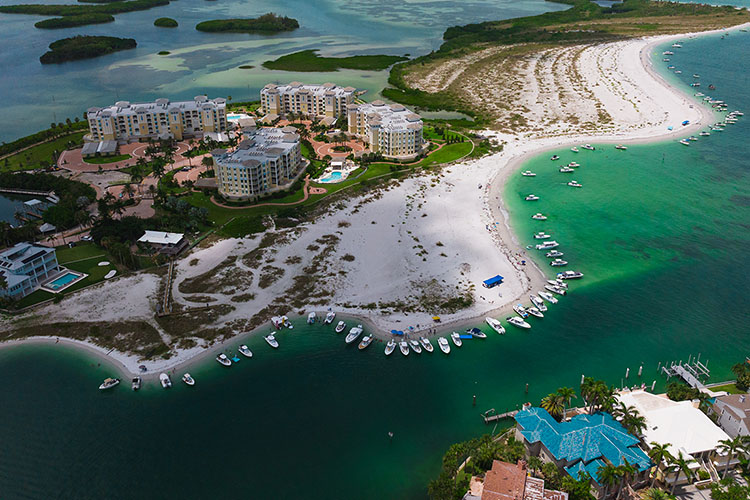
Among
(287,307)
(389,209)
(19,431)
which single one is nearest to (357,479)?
(287,307)

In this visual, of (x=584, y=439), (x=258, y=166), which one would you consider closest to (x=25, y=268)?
(x=258, y=166)

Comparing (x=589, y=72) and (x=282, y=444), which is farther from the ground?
(x=589, y=72)

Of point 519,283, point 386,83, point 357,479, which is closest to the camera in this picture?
point 357,479

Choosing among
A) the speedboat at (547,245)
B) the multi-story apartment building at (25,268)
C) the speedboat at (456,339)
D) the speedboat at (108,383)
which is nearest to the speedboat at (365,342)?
the speedboat at (456,339)

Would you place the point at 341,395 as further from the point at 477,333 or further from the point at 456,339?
the point at 477,333

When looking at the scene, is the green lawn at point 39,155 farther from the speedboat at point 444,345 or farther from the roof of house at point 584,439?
the roof of house at point 584,439

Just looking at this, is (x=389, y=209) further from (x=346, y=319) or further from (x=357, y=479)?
(x=357, y=479)

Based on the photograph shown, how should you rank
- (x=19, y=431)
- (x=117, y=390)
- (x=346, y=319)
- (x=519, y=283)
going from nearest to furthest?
1. (x=19, y=431)
2. (x=117, y=390)
3. (x=346, y=319)
4. (x=519, y=283)
